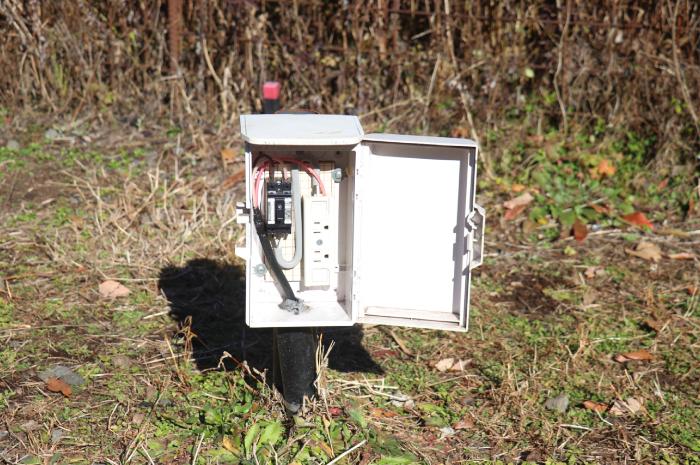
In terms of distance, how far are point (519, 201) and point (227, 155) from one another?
7.08 ft

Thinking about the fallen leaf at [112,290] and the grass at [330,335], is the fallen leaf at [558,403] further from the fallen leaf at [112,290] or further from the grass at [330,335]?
the fallen leaf at [112,290]

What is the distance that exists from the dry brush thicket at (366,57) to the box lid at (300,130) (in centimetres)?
335

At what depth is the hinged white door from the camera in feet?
11.5

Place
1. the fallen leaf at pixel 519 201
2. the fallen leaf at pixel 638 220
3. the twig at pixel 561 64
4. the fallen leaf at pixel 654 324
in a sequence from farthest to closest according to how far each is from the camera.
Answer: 1. the twig at pixel 561 64
2. the fallen leaf at pixel 519 201
3. the fallen leaf at pixel 638 220
4. the fallen leaf at pixel 654 324

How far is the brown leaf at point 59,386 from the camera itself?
3859mm

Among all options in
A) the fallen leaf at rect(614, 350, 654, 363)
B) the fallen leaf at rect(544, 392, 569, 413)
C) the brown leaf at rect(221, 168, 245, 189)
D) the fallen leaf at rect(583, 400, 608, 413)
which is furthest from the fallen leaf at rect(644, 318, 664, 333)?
the brown leaf at rect(221, 168, 245, 189)

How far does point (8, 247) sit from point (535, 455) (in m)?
3.37

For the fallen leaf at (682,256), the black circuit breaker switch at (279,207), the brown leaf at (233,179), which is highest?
the black circuit breaker switch at (279,207)

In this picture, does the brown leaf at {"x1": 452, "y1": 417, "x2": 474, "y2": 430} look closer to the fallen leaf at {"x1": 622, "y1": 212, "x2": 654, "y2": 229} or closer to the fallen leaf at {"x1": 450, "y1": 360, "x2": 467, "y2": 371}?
the fallen leaf at {"x1": 450, "y1": 360, "x2": 467, "y2": 371}

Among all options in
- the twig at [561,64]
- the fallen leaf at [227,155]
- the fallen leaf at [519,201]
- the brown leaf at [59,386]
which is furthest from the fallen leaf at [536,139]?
the brown leaf at [59,386]

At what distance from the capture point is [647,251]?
5613 millimetres

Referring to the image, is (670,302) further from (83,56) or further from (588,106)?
(83,56)

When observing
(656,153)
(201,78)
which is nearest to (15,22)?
(201,78)

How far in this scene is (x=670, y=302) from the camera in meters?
5.07
